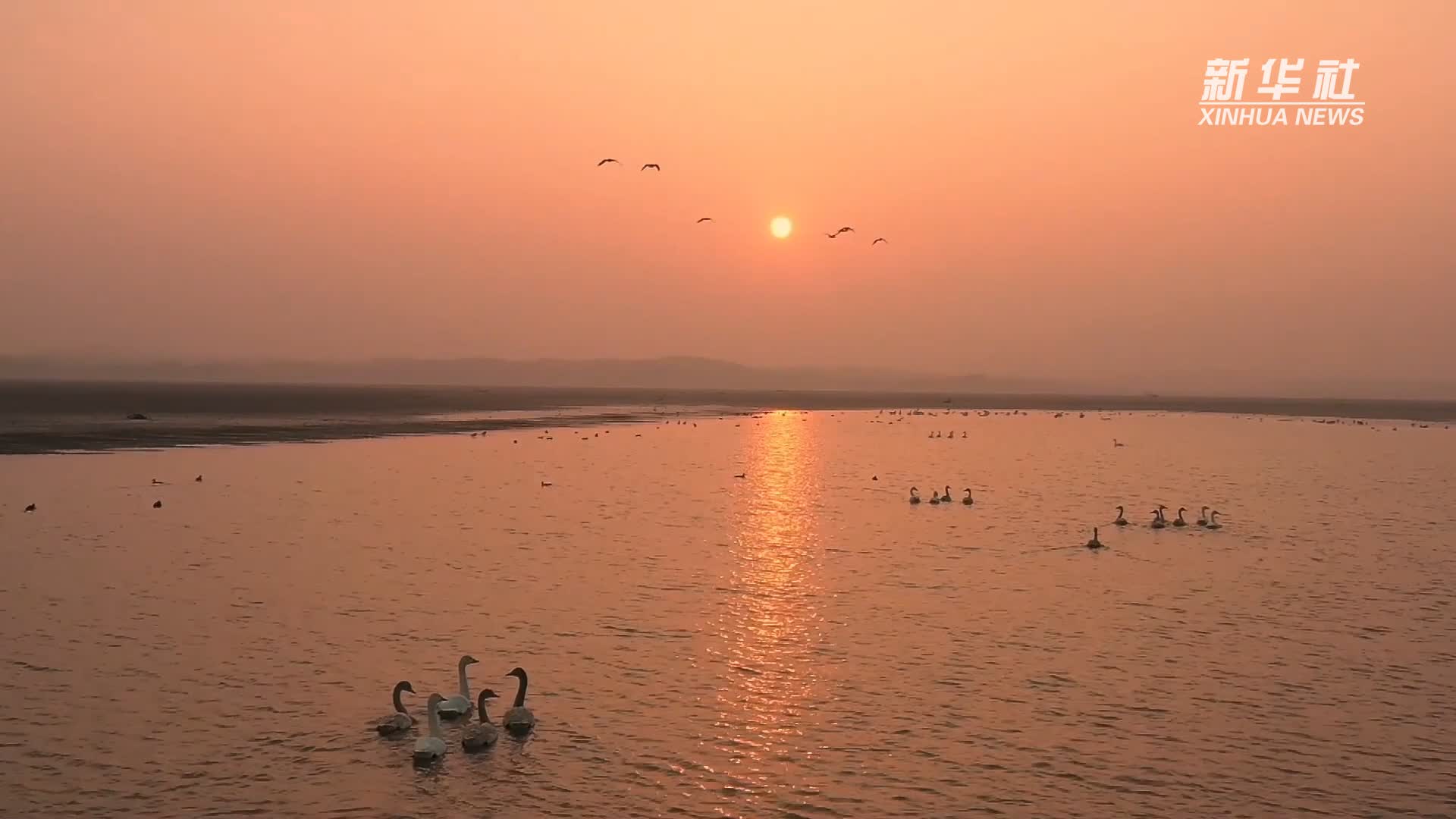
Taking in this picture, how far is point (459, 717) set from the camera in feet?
61.7

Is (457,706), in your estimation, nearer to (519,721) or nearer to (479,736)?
(519,721)

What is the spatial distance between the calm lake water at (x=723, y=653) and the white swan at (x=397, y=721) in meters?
0.28

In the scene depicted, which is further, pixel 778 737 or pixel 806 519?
pixel 806 519

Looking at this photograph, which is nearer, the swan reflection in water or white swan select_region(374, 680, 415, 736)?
white swan select_region(374, 680, 415, 736)

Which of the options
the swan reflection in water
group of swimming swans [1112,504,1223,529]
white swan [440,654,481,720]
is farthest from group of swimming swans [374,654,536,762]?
group of swimming swans [1112,504,1223,529]

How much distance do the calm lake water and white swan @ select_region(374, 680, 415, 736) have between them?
278 mm

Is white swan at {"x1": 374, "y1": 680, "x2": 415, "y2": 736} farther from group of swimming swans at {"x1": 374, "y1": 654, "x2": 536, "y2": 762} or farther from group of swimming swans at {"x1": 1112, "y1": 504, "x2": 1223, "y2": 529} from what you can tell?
group of swimming swans at {"x1": 1112, "y1": 504, "x2": 1223, "y2": 529}

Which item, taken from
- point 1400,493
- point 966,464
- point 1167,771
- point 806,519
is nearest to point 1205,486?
point 1400,493

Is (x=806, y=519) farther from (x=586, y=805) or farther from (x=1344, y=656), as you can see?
(x=586, y=805)

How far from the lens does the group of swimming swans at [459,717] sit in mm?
16844

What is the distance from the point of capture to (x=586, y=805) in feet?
49.6

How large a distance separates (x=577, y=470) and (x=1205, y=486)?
33.4 m

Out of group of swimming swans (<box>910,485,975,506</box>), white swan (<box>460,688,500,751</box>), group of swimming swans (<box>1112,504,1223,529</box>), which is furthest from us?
group of swimming swans (<box>910,485,975,506</box>)

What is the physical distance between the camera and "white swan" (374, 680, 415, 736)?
17.7m
